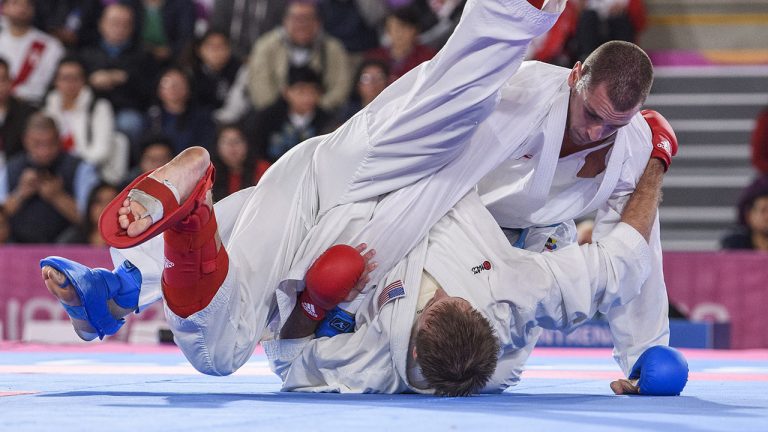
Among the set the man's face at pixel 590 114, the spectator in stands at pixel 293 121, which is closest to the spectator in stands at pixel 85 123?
the spectator in stands at pixel 293 121

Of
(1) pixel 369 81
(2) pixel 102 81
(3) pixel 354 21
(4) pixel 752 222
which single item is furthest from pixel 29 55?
(4) pixel 752 222

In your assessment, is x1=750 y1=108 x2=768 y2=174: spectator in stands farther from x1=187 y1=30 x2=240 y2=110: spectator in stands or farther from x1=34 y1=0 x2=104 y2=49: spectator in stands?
x1=34 y1=0 x2=104 y2=49: spectator in stands

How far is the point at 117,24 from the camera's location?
8508 mm

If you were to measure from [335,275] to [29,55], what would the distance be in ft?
19.5

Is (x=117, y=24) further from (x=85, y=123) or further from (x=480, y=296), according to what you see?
(x=480, y=296)

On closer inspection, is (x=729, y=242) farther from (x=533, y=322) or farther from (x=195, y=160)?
A: (x=195, y=160)

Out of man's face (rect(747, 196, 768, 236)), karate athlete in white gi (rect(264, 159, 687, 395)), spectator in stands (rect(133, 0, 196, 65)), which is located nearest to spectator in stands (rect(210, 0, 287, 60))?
spectator in stands (rect(133, 0, 196, 65))

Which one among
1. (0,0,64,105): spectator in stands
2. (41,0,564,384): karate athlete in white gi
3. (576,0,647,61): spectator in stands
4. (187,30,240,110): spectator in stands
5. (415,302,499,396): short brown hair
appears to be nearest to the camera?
(415,302,499,396): short brown hair

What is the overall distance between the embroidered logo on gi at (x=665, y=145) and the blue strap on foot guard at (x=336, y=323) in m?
1.26

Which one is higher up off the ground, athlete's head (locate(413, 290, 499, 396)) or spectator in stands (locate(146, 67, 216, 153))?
athlete's head (locate(413, 290, 499, 396))

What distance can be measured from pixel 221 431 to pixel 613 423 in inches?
36.7

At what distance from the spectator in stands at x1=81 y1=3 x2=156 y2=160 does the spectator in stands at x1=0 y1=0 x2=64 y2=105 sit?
308 mm

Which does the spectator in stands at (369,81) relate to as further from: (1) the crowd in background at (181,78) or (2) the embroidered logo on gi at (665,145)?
(2) the embroidered logo on gi at (665,145)

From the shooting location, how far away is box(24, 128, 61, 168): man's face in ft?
25.7
